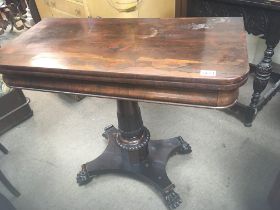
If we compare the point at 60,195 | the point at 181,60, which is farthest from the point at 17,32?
the point at 181,60

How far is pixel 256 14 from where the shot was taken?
53.1 inches

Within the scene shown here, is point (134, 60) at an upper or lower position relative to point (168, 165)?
upper

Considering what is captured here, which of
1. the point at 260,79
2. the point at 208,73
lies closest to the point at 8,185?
the point at 208,73

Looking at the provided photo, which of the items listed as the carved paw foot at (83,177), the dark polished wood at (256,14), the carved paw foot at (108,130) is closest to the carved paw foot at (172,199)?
the carved paw foot at (83,177)

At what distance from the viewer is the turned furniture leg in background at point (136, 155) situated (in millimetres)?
1272

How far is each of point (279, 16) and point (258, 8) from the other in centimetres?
11

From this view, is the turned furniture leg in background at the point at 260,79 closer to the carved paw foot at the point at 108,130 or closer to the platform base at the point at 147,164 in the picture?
the platform base at the point at 147,164

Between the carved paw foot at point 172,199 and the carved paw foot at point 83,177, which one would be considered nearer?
the carved paw foot at point 172,199

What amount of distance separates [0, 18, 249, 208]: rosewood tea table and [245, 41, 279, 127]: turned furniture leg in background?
0.62 metres

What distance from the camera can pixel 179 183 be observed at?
1.41m

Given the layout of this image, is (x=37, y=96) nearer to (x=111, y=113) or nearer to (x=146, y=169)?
(x=111, y=113)

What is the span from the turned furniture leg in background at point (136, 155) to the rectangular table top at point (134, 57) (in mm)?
337

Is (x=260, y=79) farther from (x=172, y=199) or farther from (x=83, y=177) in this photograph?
(x=83, y=177)

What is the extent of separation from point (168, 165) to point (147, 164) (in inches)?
6.3
